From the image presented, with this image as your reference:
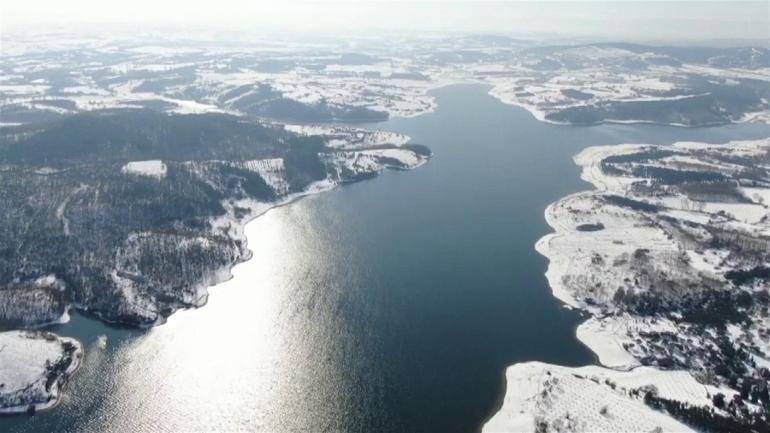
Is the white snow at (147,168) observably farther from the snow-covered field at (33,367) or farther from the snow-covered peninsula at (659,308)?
the snow-covered peninsula at (659,308)

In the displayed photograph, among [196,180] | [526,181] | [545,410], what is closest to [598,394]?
[545,410]

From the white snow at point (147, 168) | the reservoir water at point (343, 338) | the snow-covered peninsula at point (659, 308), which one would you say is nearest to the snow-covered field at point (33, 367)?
the reservoir water at point (343, 338)

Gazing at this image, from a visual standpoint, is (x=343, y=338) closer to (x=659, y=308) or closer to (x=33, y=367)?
(x=33, y=367)

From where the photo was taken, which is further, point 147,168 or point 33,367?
point 147,168

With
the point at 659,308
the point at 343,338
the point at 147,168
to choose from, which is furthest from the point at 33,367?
the point at 659,308

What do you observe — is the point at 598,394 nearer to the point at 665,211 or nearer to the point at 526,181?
the point at 665,211

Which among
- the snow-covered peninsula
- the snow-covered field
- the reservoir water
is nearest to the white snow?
the reservoir water

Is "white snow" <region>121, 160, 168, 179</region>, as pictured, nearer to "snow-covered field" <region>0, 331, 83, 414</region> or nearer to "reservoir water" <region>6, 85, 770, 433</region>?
"reservoir water" <region>6, 85, 770, 433</region>
